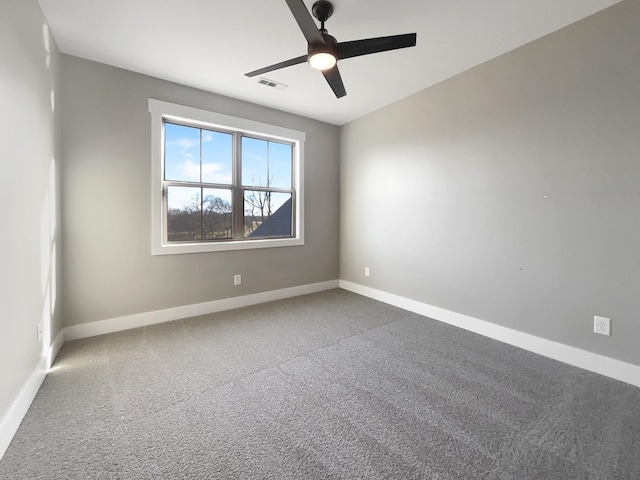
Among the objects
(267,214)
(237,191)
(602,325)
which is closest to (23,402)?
(237,191)

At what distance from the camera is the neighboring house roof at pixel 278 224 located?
→ 3.97 meters

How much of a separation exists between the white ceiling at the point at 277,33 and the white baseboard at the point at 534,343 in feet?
8.57

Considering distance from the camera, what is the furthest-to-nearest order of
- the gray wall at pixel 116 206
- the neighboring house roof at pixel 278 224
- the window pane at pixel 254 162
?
the neighboring house roof at pixel 278 224 → the window pane at pixel 254 162 → the gray wall at pixel 116 206

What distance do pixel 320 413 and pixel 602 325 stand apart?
2.24m

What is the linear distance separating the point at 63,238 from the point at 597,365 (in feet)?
15.5

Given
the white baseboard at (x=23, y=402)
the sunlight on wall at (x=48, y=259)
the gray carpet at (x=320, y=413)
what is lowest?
the gray carpet at (x=320, y=413)

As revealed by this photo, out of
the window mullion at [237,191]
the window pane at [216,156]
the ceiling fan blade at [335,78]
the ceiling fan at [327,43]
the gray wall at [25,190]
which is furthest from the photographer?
the window mullion at [237,191]

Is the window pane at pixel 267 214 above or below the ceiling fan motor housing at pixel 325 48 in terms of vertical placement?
below

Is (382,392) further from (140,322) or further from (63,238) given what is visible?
(63,238)

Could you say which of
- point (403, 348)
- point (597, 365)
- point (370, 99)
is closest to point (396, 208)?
point (370, 99)

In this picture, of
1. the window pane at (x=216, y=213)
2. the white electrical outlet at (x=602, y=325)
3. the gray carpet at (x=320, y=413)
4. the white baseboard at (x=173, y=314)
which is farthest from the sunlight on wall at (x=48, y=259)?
the white electrical outlet at (x=602, y=325)

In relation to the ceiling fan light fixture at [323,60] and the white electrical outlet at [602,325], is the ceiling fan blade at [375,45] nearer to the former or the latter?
the ceiling fan light fixture at [323,60]

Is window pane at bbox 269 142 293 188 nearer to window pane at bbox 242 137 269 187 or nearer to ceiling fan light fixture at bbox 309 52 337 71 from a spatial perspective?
window pane at bbox 242 137 269 187

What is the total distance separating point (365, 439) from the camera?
1.47 metres
